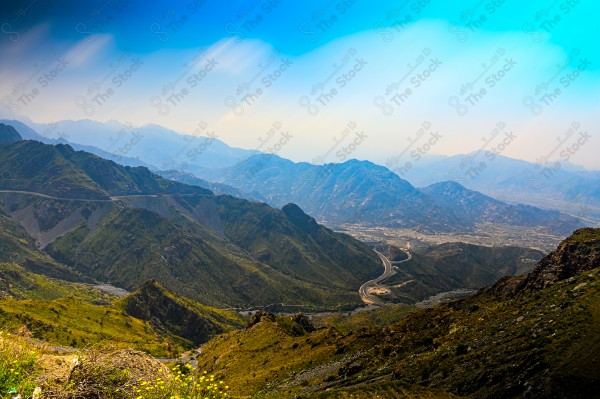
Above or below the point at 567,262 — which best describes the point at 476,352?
below

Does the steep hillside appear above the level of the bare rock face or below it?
below

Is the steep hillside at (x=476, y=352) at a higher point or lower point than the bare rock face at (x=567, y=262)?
lower

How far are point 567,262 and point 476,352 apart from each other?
49.5m

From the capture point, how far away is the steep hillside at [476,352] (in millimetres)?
34656

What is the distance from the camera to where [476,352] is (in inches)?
1797

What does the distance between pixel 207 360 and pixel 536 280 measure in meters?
116

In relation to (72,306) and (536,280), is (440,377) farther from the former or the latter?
(72,306)

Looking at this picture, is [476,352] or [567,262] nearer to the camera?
[476,352]

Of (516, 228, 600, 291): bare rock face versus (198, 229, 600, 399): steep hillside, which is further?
(516, 228, 600, 291): bare rock face

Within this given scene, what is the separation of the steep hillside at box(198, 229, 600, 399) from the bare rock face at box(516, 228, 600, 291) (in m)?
0.26

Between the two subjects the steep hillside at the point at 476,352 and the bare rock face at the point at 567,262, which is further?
the bare rock face at the point at 567,262

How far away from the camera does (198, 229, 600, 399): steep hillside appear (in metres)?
34.7

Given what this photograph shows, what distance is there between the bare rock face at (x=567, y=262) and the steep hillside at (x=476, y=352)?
0.26m

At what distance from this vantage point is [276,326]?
451ft
